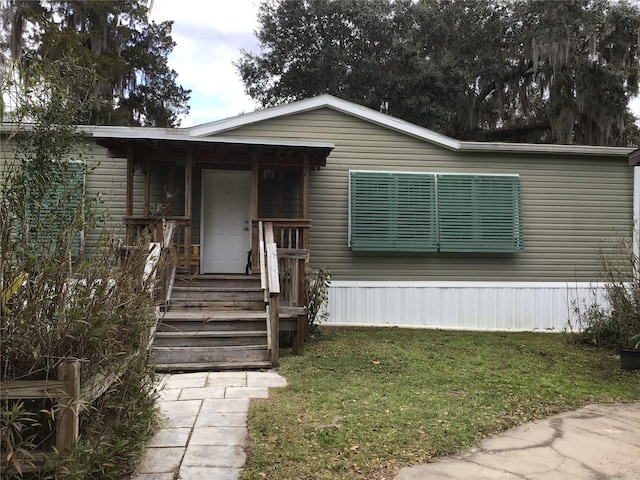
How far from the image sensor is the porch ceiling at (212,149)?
7305 millimetres

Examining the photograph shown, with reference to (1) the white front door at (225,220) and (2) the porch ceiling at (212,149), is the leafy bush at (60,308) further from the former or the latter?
(1) the white front door at (225,220)

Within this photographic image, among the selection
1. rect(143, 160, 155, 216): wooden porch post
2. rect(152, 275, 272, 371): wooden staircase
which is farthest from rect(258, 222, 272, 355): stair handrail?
rect(143, 160, 155, 216): wooden porch post

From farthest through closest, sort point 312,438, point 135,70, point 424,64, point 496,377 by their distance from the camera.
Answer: point 135,70 → point 424,64 → point 496,377 → point 312,438

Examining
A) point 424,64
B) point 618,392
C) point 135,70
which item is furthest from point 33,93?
point 135,70

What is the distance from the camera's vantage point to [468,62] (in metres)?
18.3

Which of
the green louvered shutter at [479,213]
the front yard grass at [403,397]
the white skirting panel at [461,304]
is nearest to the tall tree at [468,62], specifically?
the green louvered shutter at [479,213]

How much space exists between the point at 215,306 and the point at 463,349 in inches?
134

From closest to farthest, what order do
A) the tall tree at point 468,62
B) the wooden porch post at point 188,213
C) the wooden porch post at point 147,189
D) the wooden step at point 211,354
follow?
1. the wooden step at point 211,354
2. the wooden porch post at point 188,213
3. the wooden porch post at point 147,189
4. the tall tree at point 468,62

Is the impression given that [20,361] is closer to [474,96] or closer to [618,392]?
[618,392]

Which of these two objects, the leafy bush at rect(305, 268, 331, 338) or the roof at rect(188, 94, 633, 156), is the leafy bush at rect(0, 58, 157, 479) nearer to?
the leafy bush at rect(305, 268, 331, 338)

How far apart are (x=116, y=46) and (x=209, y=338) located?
14.7 meters

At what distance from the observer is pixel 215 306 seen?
6.68m

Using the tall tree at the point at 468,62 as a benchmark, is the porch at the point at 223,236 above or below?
below

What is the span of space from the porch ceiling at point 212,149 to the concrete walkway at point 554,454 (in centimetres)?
491
